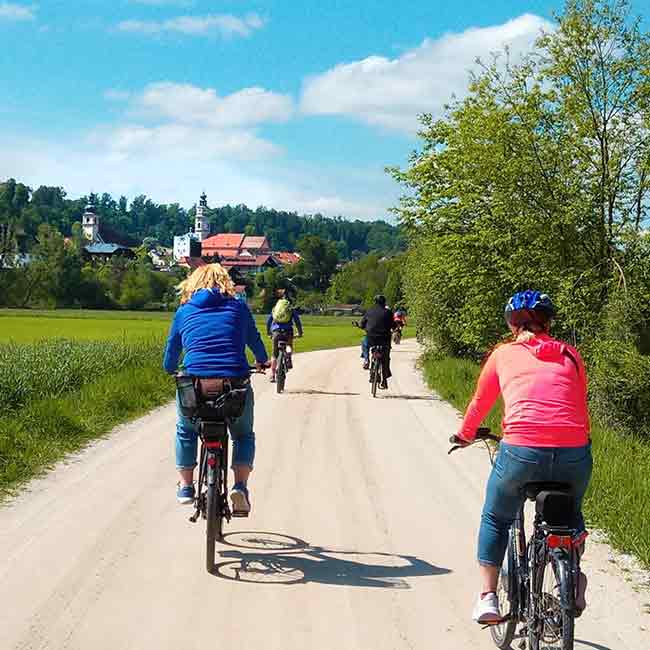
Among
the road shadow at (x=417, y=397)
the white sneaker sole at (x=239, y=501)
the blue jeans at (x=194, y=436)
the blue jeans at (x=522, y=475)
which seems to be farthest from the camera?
the road shadow at (x=417, y=397)

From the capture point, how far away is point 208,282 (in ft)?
20.0

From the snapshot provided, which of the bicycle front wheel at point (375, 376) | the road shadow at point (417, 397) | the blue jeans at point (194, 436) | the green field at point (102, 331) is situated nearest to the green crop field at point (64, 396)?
the blue jeans at point (194, 436)

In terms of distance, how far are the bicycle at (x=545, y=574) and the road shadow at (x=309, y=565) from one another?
3.85 feet

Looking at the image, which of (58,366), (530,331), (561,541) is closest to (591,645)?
(561,541)

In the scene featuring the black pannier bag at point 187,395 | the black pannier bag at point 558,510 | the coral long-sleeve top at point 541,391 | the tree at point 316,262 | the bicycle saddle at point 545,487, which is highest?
the tree at point 316,262

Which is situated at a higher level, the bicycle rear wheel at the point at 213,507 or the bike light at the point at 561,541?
the bike light at the point at 561,541

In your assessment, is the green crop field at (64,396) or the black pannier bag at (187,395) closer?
the black pannier bag at (187,395)

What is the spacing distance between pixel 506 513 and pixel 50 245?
105 metres

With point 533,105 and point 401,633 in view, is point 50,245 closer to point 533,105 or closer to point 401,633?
point 533,105

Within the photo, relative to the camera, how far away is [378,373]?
53.9 ft

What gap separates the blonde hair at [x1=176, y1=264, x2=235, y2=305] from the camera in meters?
6.10

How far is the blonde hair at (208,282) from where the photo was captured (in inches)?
240

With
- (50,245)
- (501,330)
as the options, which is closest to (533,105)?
(501,330)

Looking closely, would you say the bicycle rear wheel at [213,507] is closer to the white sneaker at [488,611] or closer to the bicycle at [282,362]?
the white sneaker at [488,611]
